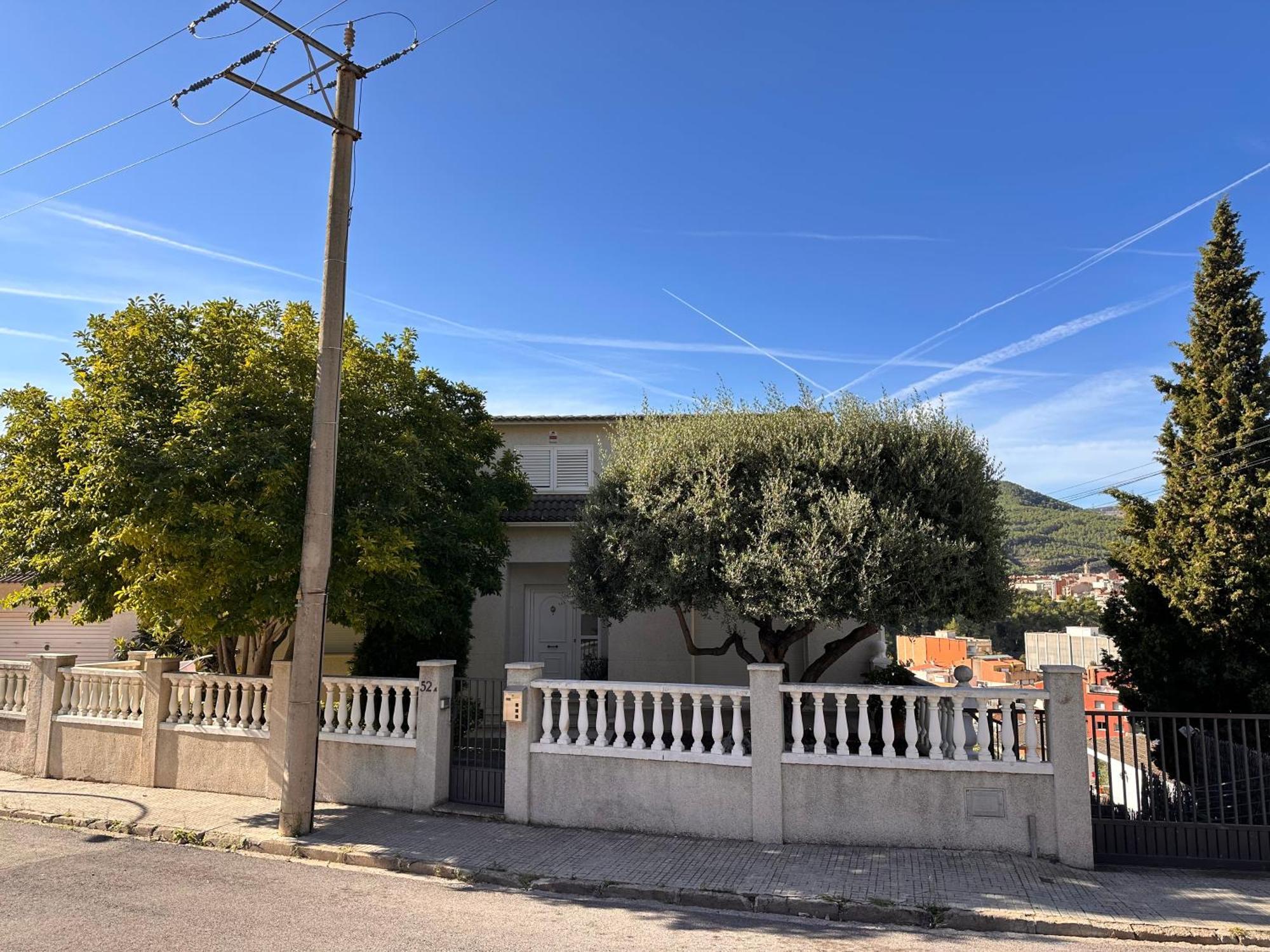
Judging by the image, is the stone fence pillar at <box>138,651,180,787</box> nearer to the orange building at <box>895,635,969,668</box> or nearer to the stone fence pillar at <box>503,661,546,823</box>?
the stone fence pillar at <box>503,661,546,823</box>

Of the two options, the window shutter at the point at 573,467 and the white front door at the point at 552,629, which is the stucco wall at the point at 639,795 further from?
the window shutter at the point at 573,467

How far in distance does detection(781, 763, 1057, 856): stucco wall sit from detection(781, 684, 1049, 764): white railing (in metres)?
0.17

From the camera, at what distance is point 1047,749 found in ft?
23.2

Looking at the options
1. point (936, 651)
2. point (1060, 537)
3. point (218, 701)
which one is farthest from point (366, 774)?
point (1060, 537)

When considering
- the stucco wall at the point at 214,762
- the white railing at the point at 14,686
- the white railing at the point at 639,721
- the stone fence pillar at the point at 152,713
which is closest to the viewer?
the white railing at the point at 639,721

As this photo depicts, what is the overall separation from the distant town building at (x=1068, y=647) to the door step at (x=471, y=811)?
1111 inches

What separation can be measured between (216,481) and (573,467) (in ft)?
26.9

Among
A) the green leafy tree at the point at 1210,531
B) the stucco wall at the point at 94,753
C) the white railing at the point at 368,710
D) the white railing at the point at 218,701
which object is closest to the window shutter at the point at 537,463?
the white railing at the point at 368,710

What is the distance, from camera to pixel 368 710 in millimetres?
8766

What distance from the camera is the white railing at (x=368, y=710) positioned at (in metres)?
8.68

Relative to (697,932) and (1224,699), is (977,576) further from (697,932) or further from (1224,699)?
(697,932)

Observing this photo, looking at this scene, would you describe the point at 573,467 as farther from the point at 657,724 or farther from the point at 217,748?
the point at 657,724

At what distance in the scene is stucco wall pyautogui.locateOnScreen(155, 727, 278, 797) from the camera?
9.06 m

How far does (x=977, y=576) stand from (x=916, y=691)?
80.3 inches
